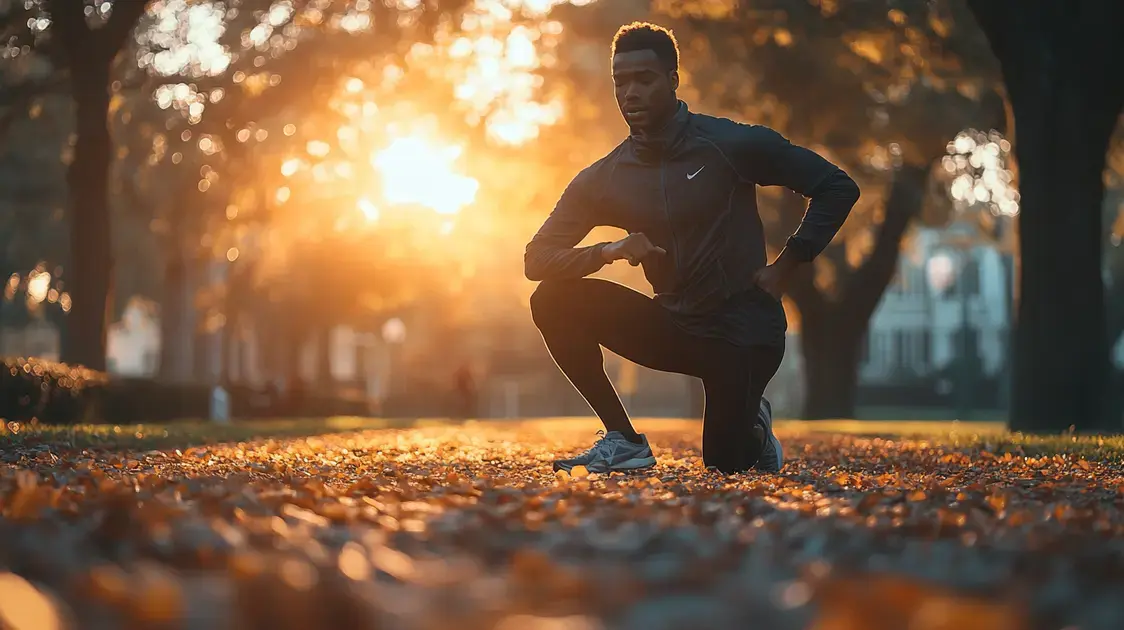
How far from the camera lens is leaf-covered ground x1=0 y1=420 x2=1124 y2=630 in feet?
9.14

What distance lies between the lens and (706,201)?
7094mm

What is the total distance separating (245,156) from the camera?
86.5 feet

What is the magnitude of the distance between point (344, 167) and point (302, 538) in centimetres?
2612

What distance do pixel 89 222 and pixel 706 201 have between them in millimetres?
14137

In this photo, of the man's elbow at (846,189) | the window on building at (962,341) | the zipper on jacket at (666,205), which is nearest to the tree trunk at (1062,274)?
the man's elbow at (846,189)

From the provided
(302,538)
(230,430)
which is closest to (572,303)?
(302,538)

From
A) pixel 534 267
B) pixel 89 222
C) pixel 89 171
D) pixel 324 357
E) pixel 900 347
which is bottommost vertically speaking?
pixel 534 267

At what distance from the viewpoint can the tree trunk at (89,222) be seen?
19156mm

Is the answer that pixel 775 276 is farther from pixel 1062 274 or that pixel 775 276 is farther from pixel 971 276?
pixel 971 276

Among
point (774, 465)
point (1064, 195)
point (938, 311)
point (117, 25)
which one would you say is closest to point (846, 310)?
point (1064, 195)

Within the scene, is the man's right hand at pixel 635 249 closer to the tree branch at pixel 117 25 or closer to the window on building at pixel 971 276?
the tree branch at pixel 117 25

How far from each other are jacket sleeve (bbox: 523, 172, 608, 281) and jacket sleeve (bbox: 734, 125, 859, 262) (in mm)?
889

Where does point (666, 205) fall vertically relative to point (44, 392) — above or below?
Result: above

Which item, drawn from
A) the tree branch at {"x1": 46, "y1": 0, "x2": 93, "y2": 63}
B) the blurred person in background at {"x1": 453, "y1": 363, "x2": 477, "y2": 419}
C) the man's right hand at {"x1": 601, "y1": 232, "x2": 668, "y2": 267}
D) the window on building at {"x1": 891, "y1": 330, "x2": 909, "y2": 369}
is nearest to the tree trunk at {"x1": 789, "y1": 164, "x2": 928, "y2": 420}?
the blurred person in background at {"x1": 453, "y1": 363, "x2": 477, "y2": 419}
